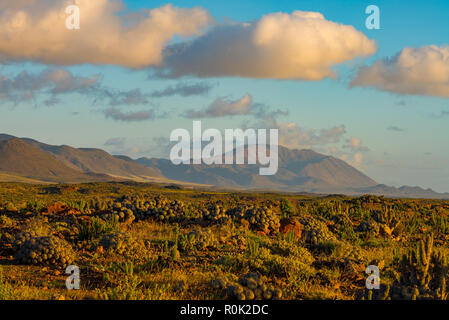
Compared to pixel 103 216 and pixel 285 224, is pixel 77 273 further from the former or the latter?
pixel 285 224

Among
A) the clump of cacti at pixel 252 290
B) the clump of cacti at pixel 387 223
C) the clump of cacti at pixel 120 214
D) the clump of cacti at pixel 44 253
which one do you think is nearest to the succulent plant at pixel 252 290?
the clump of cacti at pixel 252 290

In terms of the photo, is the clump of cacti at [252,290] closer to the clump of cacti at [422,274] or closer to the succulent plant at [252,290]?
the succulent plant at [252,290]

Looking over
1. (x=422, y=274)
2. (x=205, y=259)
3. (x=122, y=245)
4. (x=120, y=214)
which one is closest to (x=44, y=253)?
(x=122, y=245)

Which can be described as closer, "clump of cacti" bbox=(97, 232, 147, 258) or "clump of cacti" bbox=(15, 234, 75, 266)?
"clump of cacti" bbox=(15, 234, 75, 266)

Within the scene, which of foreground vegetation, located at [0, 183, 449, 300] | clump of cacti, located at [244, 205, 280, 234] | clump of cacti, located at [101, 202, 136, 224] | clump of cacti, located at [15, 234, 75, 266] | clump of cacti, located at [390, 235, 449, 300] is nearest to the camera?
clump of cacti, located at [390, 235, 449, 300]

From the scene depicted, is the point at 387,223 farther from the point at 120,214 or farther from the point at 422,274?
the point at 422,274

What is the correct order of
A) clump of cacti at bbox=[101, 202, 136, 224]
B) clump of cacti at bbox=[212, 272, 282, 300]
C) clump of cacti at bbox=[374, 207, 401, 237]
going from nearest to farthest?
clump of cacti at bbox=[212, 272, 282, 300] < clump of cacti at bbox=[101, 202, 136, 224] < clump of cacti at bbox=[374, 207, 401, 237]

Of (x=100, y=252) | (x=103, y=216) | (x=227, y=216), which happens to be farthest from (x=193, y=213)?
(x=100, y=252)

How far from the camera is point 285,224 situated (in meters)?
19.4

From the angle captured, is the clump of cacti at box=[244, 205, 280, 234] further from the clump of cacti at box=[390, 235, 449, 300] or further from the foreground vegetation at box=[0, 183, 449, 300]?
the clump of cacti at box=[390, 235, 449, 300]

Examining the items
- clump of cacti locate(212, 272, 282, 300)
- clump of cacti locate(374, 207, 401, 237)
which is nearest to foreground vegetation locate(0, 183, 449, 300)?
clump of cacti locate(212, 272, 282, 300)

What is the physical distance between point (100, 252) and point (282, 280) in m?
5.52

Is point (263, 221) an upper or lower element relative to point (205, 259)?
upper

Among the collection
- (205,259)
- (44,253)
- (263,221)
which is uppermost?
(263,221)
